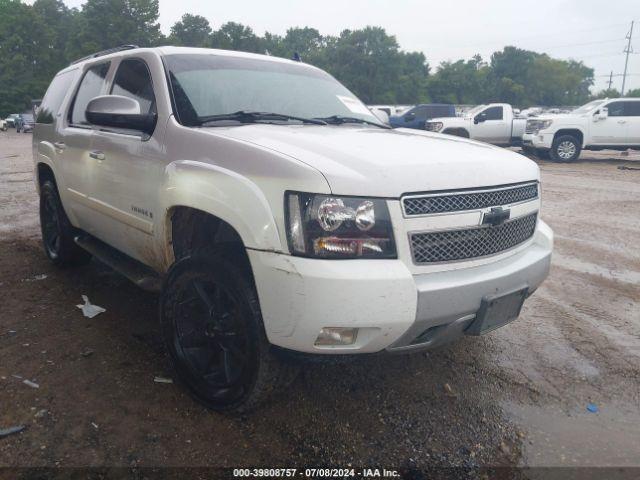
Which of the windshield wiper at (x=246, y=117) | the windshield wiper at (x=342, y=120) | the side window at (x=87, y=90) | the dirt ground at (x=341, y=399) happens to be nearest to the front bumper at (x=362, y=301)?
the dirt ground at (x=341, y=399)

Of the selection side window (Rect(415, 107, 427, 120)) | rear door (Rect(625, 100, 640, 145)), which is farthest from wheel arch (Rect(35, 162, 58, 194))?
side window (Rect(415, 107, 427, 120))

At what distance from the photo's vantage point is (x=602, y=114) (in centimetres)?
1502

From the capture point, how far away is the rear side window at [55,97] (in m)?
4.37

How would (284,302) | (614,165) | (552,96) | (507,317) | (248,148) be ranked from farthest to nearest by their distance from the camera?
(552,96) → (614,165) → (507,317) → (248,148) → (284,302)

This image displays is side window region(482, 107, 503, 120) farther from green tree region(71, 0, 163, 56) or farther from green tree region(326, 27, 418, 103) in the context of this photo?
green tree region(71, 0, 163, 56)

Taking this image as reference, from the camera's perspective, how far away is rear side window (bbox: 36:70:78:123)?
172 inches

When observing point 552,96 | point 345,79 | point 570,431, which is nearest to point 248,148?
point 570,431

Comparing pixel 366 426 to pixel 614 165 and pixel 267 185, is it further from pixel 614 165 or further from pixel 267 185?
pixel 614 165

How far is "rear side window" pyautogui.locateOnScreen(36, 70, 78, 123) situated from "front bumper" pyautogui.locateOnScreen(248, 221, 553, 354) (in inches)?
130

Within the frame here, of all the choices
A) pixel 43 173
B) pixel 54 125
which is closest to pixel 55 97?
pixel 54 125

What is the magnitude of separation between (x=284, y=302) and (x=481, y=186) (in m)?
1.05

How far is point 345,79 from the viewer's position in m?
74.2

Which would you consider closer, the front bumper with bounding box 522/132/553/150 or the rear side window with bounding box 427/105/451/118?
the front bumper with bounding box 522/132/553/150

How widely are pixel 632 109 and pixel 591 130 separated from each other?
4.67ft
